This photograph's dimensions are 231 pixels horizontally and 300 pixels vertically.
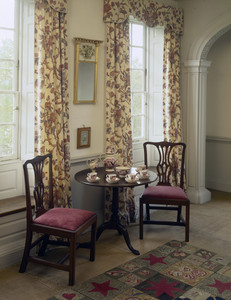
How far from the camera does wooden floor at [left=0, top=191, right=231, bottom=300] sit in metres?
3.20

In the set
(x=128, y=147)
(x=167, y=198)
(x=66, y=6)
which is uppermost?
(x=66, y=6)

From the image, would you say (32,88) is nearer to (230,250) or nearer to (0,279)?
(0,279)

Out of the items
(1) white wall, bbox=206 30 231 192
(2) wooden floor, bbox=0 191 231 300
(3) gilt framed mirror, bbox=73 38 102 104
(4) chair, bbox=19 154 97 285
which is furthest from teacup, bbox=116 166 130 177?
(1) white wall, bbox=206 30 231 192

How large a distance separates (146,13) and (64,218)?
2.99 m

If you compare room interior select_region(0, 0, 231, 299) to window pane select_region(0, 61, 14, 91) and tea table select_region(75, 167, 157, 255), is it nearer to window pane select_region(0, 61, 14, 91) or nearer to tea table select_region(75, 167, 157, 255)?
tea table select_region(75, 167, 157, 255)

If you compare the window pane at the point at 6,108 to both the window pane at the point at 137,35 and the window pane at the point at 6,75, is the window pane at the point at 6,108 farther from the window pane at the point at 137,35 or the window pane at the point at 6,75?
the window pane at the point at 137,35

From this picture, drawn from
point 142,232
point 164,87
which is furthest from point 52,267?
point 164,87

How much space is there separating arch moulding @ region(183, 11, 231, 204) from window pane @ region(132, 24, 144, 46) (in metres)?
0.73

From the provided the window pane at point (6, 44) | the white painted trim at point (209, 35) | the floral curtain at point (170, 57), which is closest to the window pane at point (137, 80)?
the floral curtain at point (170, 57)

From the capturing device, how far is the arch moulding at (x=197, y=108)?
5.50 meters

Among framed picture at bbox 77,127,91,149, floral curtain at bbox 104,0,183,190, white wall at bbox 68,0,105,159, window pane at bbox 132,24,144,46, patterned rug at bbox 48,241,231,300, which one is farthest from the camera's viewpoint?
window pane at bbox 132,24,144,46

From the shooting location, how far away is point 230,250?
13.1 feet

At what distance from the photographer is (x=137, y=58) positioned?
5.45m

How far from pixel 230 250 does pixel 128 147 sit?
1699 millimetres
